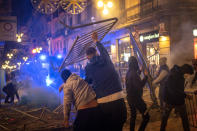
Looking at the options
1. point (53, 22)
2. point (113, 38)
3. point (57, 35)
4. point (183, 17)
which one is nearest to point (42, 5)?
point (183, 17)

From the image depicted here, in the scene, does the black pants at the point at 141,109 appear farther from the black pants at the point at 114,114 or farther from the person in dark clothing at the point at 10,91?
the person in dark clothing at the point at 10,91

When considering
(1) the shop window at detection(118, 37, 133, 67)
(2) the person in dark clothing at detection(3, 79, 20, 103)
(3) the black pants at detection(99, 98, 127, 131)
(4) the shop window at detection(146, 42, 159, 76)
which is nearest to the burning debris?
(3) the black pants at detection(99, 98, 127, 131)

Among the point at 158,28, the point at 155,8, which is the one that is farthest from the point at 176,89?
the point at 155,8

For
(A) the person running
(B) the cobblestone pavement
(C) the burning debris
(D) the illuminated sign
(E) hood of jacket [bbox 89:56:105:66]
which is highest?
(D) the illuminated sign

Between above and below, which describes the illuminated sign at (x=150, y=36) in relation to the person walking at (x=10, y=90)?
above

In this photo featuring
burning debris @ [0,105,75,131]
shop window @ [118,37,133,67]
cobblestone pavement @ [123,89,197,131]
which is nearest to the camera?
cobblestone pavement @ [123,89,197,131]

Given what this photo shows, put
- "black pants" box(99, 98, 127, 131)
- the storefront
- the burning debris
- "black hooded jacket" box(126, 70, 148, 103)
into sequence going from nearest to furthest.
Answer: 1. "black pants" box(99, 98, 127, 131)
2. "black hooded jacket" box(126, 70, 148, 103)
3. the burning debris
4. the storefront

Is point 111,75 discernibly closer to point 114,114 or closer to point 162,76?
point 114,114

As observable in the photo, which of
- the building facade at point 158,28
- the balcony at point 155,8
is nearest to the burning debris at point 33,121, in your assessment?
the building facade at point 158,28

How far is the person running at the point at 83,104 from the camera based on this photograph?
10.4ft

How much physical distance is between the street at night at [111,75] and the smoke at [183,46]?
0.06 meters

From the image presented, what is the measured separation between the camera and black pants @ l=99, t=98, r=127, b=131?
3.10m

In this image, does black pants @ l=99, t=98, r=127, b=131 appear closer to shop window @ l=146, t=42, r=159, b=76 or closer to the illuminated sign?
shop window @ l=146, t=42, r=159, b=76

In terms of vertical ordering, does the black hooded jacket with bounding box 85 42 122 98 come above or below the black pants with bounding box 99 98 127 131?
above
